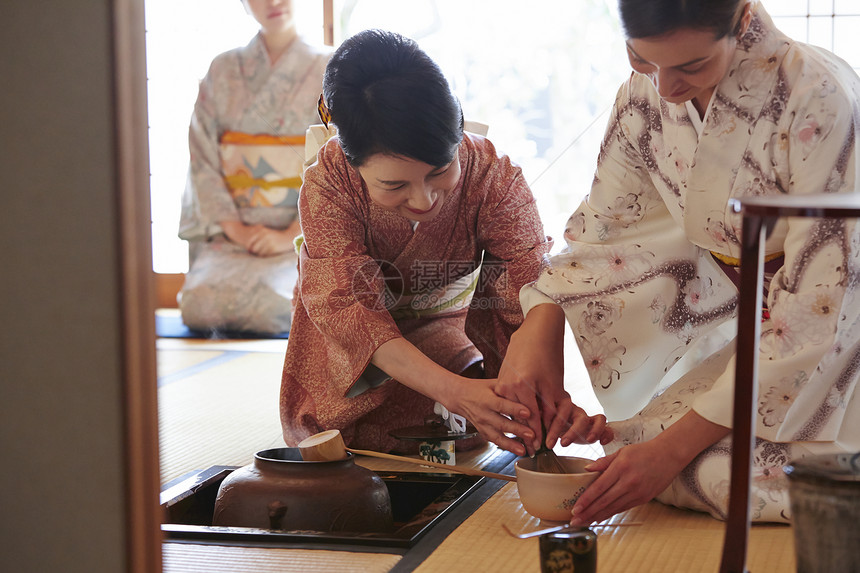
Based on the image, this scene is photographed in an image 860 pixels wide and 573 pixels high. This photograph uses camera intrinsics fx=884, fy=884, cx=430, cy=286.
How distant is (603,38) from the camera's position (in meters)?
2.53

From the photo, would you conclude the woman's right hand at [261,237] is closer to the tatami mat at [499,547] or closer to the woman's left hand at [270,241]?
the woman's left hand at [270,241]

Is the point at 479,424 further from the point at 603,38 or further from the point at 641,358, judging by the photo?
the point at 603,38

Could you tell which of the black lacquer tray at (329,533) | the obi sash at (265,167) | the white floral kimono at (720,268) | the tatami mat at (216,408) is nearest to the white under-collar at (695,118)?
the white floral kimono at (720,268)

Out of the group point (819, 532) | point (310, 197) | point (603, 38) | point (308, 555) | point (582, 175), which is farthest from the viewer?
point (582, 175)

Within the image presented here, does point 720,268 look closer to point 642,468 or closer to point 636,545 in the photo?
point 642,468

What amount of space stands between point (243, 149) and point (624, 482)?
161 cm

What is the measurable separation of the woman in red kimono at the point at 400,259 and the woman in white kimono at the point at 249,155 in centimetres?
37

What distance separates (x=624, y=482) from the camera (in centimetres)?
151

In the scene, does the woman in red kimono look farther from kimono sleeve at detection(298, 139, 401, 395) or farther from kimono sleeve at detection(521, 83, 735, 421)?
kimono sleeve at detection(521, 83, 735, 421)

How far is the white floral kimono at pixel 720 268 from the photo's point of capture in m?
1.47

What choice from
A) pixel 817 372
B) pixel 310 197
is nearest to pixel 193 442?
pixel 310 197

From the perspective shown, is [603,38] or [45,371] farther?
[603,38]

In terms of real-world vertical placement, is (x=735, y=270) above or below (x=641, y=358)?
above

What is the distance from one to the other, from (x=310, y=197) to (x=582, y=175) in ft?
3.21
